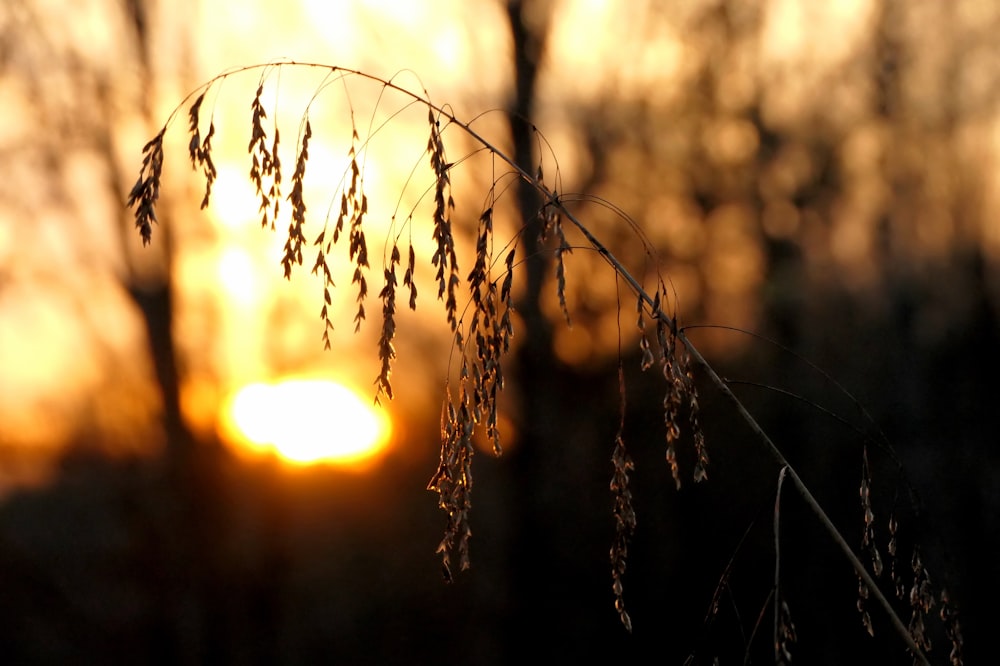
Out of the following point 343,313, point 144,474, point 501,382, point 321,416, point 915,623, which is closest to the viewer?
point 501,382

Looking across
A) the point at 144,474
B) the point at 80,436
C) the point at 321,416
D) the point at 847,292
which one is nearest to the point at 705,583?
the point at 847,292

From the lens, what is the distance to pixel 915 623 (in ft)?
3.45

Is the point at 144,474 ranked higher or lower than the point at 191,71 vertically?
Result: lower

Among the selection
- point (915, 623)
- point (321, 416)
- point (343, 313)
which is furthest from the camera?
point (321, 416)

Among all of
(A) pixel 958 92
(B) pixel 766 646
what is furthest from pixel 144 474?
(A) pixel 958 92

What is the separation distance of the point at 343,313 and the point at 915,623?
263cm

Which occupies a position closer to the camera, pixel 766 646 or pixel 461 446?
pixel 461 446

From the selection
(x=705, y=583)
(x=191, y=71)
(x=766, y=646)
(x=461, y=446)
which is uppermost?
(x=191, y=71)

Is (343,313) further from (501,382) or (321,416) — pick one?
(501,382)

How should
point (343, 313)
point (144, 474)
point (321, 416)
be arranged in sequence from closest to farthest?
point (343, 313)
point (321, 416)
point (144, 474)

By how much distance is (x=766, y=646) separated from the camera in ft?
11.3

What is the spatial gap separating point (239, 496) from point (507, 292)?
3331 mm

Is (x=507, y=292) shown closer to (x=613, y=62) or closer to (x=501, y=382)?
(x=501, y=382)

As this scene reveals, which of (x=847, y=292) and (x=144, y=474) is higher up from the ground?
(x=847, y=292)
